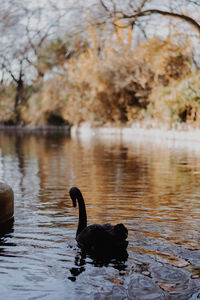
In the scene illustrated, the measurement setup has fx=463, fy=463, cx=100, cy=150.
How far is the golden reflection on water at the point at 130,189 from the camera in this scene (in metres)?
6.30

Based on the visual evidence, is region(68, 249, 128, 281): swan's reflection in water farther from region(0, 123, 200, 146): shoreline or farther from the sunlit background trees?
region(0, 123, 200, 146): shoreline

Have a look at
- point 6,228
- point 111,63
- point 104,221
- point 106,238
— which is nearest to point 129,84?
point 111,63

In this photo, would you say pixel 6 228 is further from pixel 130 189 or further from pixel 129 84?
pixel 129 84

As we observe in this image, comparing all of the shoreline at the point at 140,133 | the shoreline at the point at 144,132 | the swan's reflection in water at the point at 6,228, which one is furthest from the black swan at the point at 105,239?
the shoreline at the point at 144,132

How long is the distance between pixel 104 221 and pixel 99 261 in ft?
5.95

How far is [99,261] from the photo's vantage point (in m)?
4.69

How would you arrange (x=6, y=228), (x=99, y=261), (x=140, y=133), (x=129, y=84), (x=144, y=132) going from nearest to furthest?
1. (x=99, y=261)
2. (x=6, y=228)
3. (x=144, y=132)
4. (x=140, y=133)
5. (x=129, y=84)

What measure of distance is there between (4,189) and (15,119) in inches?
2638

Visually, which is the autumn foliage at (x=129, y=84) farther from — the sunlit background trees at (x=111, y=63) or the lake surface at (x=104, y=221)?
the lake surface at (x=104, y=221)

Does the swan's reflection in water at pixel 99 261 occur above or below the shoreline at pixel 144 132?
below

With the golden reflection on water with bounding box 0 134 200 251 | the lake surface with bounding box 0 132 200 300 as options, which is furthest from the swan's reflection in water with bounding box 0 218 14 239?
the golden reflection on water with bounding box 0 134 200 251

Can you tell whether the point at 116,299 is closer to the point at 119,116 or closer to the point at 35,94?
the point at 119,116

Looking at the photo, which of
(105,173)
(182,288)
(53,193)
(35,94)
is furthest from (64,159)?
(35,94)

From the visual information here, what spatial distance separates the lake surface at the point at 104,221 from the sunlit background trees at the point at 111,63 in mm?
3651
